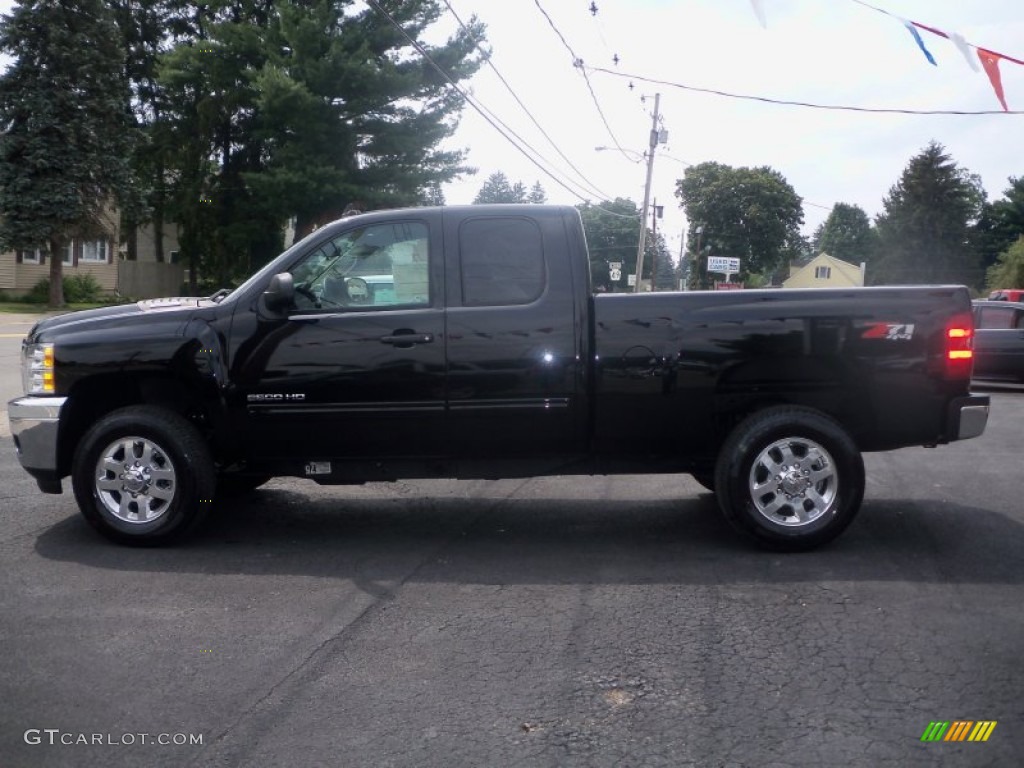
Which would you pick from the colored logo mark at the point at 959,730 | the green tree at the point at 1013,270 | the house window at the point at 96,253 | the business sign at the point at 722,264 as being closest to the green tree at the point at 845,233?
the green tree at the point at 1013,270

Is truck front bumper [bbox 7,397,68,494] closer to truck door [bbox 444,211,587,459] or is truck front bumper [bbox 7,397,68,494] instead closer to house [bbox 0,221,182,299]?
truck door [bbox 444,211,587,459]

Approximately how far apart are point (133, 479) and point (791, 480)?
398 cm

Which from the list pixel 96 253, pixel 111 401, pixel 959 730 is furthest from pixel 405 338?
pixel 96 253

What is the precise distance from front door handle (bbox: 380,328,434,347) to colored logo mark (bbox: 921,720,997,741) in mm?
3569

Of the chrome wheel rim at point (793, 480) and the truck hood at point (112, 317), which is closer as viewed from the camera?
the chrome wheel rim at point (793, 480)

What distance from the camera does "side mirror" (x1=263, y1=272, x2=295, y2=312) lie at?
6.23 m

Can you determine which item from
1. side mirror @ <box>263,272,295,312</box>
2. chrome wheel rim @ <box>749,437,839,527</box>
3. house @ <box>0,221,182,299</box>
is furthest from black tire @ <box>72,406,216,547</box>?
house @ <box>0,221,182,299</box>

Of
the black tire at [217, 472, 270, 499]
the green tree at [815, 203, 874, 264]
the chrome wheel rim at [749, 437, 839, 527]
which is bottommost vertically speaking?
the black tire at [217, 472, 270, 499]

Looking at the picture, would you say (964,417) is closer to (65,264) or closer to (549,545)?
(549,545)

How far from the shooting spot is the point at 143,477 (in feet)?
21.2

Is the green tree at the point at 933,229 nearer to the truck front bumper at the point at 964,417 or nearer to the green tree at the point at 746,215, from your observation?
the green tree at the point at 746,215

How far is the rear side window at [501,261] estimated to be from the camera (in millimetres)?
6430

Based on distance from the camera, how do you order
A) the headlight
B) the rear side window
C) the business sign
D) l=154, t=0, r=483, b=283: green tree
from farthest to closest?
the business sign → l=154, t=0, r=483, b=283: green tree → the headlight → the rear side window

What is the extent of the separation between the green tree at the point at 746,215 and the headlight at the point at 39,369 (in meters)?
52.0
